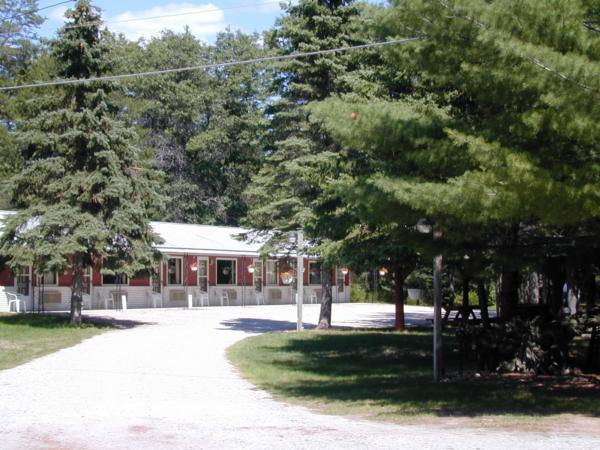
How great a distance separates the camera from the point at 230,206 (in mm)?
56719

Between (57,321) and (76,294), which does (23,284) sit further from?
(76,294)

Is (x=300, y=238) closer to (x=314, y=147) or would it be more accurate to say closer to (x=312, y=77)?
(x=314, y=147)

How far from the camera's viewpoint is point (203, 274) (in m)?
39.0

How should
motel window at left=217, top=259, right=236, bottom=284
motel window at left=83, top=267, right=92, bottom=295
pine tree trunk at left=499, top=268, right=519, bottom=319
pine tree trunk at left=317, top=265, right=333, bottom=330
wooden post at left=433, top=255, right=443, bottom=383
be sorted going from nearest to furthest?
wooden post at left=433, top=255, right=443, bottom=383 < pine tree trunk at left=499, top=268, right=519, bottom=319 < pine tree trunk at left=317, top=265, right=333, bottom=330 < motel window at left=83, top=267, right=92, bottom=295 < motel window at left=217, top=259, right=236, bottom=284

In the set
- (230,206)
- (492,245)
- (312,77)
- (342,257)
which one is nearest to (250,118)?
(230,206)

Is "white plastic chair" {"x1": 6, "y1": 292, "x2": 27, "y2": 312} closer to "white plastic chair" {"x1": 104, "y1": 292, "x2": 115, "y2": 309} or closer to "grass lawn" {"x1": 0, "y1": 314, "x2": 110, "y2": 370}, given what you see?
"grass lawn" {"x1": 0, "y1": 314, "x2": 110, "y2": 370}

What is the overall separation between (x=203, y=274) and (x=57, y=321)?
1373cm

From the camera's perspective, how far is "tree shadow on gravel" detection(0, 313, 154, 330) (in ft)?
81.1

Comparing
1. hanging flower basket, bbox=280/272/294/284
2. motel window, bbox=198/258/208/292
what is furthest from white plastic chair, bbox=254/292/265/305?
motel window, bbox=198/258/208/292

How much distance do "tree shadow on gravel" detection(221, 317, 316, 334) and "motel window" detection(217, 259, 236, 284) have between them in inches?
375

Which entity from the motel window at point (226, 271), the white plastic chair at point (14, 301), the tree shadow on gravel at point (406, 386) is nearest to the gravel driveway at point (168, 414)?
the tree shadow on gravel at point (406, 386)

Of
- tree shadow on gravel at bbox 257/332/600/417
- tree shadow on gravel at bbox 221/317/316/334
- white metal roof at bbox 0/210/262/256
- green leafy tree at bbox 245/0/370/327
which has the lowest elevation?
tree shadow on gravel at bbox 221/317/316/334

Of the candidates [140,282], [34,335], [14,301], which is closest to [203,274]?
[140,282]

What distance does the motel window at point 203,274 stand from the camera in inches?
1526
